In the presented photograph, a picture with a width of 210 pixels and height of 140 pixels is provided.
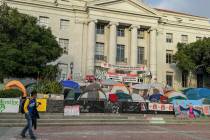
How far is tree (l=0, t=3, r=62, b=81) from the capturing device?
122ft

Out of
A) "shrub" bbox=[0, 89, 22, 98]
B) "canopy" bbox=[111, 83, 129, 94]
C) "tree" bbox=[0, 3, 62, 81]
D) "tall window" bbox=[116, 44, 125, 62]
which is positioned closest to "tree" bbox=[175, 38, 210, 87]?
"tall window" bbox=[116, 44, 125, 62]

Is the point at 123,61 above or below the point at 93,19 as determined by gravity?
below

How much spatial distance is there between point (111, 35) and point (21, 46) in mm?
17056

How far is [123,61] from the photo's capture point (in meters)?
53.9

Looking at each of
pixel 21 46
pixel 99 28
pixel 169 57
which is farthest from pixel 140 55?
pixel 21 46

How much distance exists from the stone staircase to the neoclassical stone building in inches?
778

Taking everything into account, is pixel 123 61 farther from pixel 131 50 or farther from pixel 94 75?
pixel 94 75

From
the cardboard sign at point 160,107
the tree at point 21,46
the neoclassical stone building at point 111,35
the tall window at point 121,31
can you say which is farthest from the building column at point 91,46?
the cardboard sign at point 160,107

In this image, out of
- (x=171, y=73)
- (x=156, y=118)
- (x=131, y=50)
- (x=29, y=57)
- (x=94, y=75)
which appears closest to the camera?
(x=156, y=118)

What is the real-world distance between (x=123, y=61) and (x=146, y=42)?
507cm

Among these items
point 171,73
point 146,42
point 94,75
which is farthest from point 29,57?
point 171,73

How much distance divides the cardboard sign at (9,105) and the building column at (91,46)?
25.4 meters

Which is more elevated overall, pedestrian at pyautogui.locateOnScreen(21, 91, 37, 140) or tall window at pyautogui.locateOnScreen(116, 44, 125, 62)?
tall window at pyautogui.locateOnScreen(116, 44, 125, 62)

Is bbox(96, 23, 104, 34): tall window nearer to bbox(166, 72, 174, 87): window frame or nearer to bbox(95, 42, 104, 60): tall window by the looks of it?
bbox(95, 42, 104, 60): tall window
